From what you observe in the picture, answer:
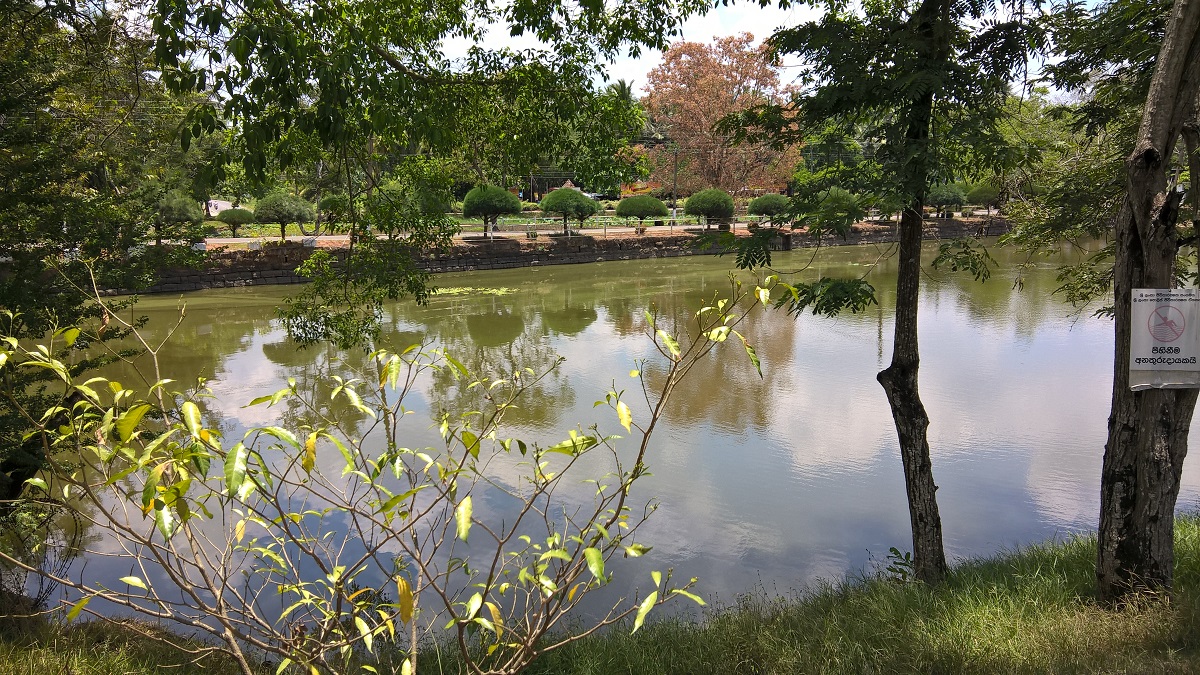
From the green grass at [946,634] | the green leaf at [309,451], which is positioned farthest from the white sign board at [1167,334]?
Answer: the green leaf at [309,451]

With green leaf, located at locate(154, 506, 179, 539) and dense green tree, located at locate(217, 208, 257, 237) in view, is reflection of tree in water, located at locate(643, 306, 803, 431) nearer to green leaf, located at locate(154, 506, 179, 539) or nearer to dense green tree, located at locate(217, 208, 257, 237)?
green leaf, located at locate(154, 506, 179, 539)

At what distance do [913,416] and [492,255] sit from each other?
17.7 meters

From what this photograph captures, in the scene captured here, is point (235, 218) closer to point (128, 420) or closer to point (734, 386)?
point (734, 386)

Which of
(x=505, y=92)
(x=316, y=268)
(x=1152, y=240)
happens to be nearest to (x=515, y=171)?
(x=505, y=92)

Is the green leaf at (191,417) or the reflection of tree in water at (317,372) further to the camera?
the reflection of tree in water at (317,372)

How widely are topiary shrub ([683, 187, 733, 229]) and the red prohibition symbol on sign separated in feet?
70.2

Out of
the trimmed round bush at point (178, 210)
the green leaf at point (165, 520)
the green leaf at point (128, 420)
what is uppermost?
the trimmed round bush at point (178, 210)

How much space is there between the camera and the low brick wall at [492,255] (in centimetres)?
1722

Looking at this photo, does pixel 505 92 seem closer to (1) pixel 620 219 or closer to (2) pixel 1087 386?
(2) pixel 1087 386

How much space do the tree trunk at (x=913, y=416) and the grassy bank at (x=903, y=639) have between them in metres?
0.22

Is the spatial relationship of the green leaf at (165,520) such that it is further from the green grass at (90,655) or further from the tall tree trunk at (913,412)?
the tall tree trunk at (913,412)

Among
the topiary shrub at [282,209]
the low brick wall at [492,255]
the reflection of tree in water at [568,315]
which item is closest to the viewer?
the reflection of tree in water at [568,315]

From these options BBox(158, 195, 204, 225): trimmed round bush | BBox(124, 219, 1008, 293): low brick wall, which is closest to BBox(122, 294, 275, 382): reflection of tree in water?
BBox(124, 219, 1008, 293): low brick wall

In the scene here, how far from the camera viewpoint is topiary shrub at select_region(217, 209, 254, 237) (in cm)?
2281
